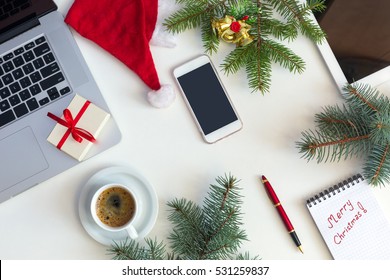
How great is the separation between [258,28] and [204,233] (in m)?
0.40

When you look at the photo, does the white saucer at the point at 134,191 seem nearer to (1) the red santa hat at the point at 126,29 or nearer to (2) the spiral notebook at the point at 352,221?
(1) the red santa hat at the point at 126,29

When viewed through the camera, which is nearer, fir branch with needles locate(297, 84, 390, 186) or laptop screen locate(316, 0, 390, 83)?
fir branch with needles locate(297, 84, 390, 186)

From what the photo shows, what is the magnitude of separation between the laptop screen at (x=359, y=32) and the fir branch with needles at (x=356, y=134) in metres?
0.09

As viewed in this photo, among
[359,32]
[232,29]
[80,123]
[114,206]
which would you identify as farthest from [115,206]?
[359,32]

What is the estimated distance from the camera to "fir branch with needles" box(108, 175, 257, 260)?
0.76 meters

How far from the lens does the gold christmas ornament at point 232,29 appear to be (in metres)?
0.80

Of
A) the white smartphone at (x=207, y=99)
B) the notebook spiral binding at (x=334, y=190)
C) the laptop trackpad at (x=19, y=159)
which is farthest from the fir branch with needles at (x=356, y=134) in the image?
the laptop trackpad at (x=19, y=159)

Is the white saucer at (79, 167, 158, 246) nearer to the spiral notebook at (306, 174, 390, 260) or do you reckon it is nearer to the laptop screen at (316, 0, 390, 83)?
the spiral notebook at (306, 174, 390, 260)

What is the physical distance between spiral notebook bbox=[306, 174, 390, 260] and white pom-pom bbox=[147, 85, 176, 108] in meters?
0.33

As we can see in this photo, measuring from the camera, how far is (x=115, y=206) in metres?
0.81

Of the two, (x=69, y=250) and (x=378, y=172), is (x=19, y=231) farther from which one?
(x=378, y=172)

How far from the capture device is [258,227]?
825 millimetres

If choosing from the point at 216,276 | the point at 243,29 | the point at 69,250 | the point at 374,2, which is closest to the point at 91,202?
the point at 69,250

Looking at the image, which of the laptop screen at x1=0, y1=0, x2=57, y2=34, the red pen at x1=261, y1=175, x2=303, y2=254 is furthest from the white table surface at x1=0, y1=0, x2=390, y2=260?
the laptop screen at x1=0, y1=0, x2=57, y2=34
